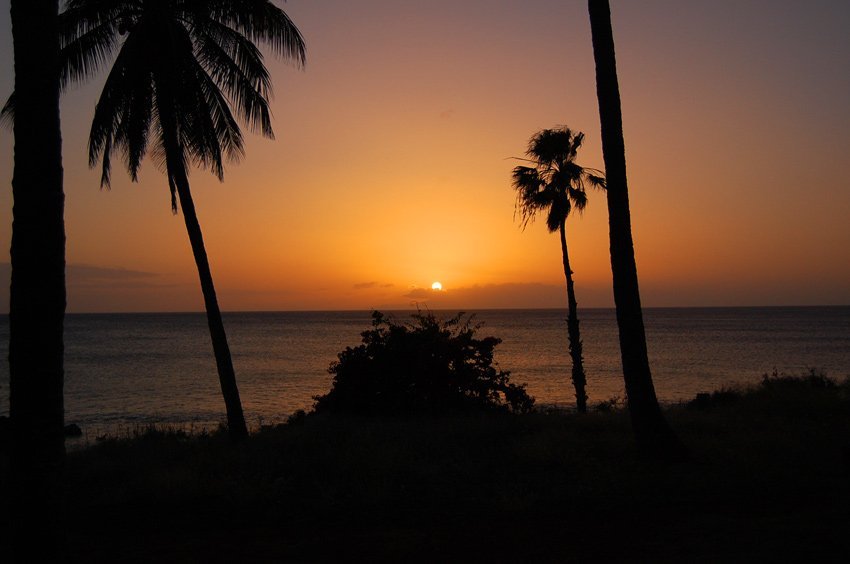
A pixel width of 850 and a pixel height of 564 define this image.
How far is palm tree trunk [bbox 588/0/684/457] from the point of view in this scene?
1104 centimetres

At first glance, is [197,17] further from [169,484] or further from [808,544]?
[808,544]

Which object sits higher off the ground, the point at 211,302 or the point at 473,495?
the point at 211,302

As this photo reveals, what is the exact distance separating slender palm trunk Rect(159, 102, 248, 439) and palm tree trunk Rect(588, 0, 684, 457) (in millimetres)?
8338

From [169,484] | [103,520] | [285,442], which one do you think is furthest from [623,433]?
[103,520]

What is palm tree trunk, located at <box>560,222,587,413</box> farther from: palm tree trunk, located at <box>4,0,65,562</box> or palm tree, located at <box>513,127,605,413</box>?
palm tree trunk, located at <box>4,0,65,562</box>

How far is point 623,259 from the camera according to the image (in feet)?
36.4

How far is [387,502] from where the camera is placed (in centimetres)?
934

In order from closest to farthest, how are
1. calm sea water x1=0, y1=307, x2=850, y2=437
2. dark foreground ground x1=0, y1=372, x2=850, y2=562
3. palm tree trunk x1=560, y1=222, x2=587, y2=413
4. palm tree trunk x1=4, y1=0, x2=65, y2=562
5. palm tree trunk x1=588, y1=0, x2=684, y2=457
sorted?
palm tree trunk x1=4, y1=0, x2=65, y2=562 < dark foreground ground x1=0, y1=372, x2=850, y2=562 < palm tree trunk x1=588, y1=0, x2=684, y2=457 < palm tree trunk x1=560, y1=222, x2=587, y2=413 < calm sea water x1=0, y1=307, x2=850, y2=437

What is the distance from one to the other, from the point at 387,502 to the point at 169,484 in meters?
3.33

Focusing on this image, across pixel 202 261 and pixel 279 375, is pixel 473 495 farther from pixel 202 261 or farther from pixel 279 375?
pixel 279 375

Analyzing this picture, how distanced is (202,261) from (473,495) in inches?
334

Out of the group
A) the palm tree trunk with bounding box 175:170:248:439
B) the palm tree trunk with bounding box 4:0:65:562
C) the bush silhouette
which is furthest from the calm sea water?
the palm tree trunk with bounding box 4:0:65:562

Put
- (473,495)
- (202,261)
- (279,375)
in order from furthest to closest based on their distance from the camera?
1. (279,375)
2. (202,261)
3. (473,495)

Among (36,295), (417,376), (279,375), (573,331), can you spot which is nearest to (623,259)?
(417,376)
